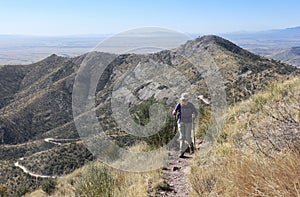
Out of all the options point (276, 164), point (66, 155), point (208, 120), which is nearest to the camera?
point (276, 164)

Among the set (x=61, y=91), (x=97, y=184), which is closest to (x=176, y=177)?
(x=97, y=184)

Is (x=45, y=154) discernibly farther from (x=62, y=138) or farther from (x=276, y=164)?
(x=276, y=164)

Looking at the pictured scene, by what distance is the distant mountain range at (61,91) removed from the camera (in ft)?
94.7

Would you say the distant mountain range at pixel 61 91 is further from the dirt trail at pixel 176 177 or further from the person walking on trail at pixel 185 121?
the dirt trail at pixel 176 177

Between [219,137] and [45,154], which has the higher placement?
[219,137]

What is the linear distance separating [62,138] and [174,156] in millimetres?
45184

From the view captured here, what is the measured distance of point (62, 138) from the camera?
167 feet

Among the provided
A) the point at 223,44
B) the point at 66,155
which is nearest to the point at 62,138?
the point at 66,155

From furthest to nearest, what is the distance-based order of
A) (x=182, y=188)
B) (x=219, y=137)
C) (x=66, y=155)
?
1. (x=66, y=155)
2. (x=219, y=137)
3. (x=182, y=188)

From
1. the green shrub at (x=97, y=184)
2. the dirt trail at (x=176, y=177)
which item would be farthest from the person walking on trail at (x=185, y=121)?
the green shrub at (x=97, y=184)

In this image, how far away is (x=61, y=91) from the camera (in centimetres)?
7038

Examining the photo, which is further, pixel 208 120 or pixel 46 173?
pixel 46 173

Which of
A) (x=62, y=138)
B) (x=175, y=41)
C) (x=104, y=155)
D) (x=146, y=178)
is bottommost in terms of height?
(x=62, y=138)

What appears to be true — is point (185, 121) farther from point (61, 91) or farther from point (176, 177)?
point (61, 91)
